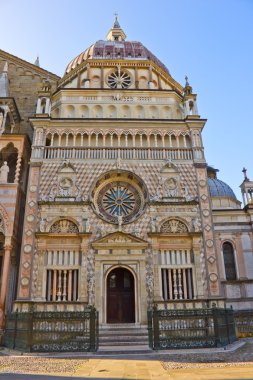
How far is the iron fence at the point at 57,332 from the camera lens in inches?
531

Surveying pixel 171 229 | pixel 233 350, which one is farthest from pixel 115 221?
pixel 233 350

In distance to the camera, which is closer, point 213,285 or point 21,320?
point 21,320

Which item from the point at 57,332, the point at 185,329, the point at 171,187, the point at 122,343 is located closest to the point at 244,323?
the point at 185,329

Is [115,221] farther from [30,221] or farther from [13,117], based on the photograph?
[13,117]

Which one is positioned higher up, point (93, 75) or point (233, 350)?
point (93, 75)

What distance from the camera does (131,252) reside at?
19844mm

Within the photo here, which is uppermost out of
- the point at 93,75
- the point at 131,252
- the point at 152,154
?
the point at 93,75

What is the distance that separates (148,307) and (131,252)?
11.1 feet

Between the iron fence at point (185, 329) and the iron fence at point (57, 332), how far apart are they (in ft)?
8.70

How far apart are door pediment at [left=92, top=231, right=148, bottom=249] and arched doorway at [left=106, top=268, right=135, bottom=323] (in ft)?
5.47

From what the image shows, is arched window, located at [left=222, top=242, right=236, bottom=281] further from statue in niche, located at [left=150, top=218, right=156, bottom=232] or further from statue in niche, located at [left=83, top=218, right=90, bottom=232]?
statue in niche, located at [left=83, top=218, right=90, bottom=232]


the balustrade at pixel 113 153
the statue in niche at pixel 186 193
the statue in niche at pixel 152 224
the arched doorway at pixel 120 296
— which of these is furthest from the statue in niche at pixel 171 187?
the arched doorway at pixel 120 296

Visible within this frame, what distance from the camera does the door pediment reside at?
779 inches

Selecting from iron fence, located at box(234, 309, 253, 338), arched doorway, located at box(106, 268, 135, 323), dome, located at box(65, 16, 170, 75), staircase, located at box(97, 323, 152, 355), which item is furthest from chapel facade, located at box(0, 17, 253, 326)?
dome, located at box(65, 16, 170, 75)
